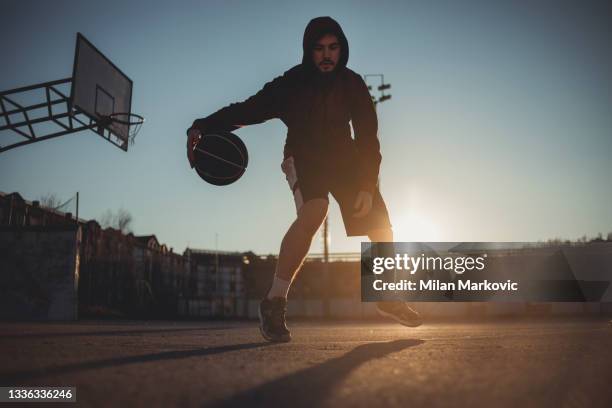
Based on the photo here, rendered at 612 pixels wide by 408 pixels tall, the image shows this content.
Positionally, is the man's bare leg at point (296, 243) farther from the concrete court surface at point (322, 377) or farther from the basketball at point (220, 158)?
the concrete court surface at point (322, 377)

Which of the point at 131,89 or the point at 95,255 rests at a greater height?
the point at 131,89

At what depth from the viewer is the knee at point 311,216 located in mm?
3146

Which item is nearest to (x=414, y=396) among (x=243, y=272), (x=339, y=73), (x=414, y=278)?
(x=339, y=73)

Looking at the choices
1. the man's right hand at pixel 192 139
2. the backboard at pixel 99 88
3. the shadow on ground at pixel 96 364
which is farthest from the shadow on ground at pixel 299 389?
the backboard at pixel 99 88

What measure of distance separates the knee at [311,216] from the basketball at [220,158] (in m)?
0.75

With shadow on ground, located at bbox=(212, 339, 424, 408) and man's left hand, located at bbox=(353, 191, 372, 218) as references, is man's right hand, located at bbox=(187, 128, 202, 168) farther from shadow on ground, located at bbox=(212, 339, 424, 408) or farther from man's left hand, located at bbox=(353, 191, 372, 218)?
shadow on ground, located at bbox=(212, 339, 424, 408)

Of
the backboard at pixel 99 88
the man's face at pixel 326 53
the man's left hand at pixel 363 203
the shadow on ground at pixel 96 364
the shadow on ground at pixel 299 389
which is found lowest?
the shadow on ground at pixel 96 364

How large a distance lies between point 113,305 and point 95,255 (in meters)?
2.61

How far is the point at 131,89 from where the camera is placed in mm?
15836

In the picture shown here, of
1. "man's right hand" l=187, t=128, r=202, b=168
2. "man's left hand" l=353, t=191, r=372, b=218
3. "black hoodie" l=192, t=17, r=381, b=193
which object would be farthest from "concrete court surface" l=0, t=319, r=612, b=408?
"man's right hand" l=187, t=128, r=202, b=168

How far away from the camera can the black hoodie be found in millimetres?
3301

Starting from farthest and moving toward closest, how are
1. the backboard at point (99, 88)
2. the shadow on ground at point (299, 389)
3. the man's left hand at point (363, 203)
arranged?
the backboard at point (99, 88)
the man's left hand at point (363, 203)
the shadow on ground at point (299, 389)

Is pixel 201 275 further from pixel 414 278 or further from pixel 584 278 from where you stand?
pixel 584 278

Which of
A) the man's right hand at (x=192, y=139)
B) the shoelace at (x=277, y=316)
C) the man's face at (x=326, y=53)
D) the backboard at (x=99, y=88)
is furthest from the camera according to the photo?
the backboard at (x=99, y=88)
